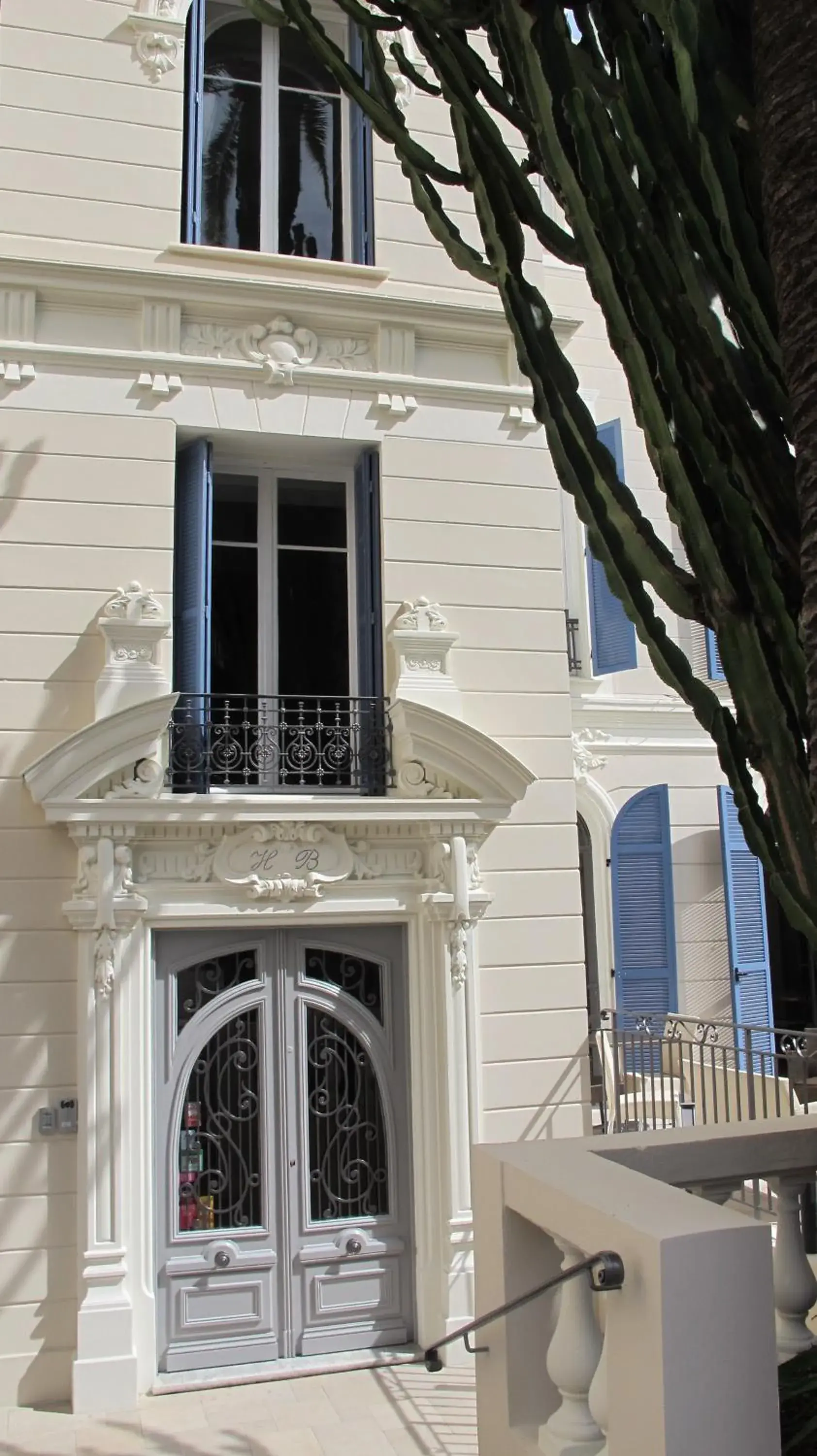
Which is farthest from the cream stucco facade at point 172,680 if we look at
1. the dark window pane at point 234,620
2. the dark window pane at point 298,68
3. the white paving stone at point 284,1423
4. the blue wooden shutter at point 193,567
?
the dark window pane at point 298,68

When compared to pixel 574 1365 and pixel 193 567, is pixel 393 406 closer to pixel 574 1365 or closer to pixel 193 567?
pixel 193 567

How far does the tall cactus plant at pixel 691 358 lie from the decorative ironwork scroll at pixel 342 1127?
473 cm

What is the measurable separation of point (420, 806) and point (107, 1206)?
277 cm

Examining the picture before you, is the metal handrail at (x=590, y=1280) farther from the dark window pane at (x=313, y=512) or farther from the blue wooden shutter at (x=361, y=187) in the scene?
the blue wooden shutter at (x=361, y=187)

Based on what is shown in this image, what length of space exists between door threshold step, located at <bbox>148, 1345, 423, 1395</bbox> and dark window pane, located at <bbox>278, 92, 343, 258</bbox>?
6.82 meters

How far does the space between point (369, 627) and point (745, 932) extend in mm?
4850

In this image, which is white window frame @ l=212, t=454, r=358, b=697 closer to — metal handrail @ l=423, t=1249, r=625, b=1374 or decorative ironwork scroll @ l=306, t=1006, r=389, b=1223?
decorative ironwork scroll @ l=306, t=1006, r=389, b=1223

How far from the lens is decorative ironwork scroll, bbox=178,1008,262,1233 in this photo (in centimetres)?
666

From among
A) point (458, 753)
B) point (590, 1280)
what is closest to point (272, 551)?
point (458, 753)

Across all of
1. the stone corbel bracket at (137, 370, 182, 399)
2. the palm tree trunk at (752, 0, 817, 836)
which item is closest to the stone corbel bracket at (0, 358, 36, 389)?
the stone corbel bracket at (137, 370, 182, 399)

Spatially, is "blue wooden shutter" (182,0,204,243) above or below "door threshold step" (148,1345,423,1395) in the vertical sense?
above

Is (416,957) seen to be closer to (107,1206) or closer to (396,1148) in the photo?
(396,1148)

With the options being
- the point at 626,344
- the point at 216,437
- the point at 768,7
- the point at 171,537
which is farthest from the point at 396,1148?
the point at 768,7

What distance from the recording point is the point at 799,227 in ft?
7.98
